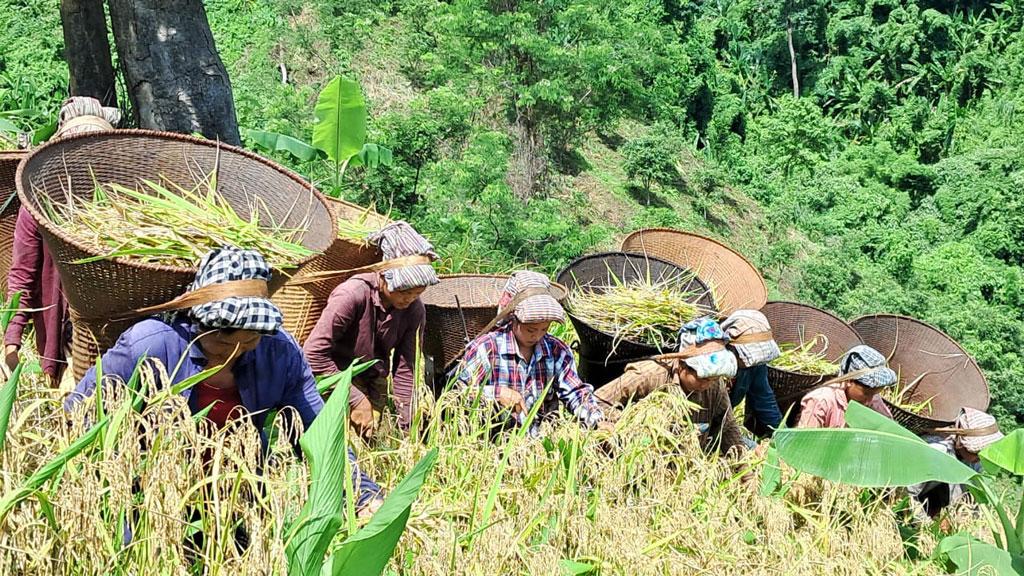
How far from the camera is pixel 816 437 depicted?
8.68 feet

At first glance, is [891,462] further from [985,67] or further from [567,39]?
[985,67]

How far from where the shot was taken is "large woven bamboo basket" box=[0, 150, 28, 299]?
291cm

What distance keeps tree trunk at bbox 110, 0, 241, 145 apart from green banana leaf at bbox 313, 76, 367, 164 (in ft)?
2.74

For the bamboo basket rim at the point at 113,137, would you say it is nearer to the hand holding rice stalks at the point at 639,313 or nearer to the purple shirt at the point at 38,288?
the purple shirt at the point at 38,288

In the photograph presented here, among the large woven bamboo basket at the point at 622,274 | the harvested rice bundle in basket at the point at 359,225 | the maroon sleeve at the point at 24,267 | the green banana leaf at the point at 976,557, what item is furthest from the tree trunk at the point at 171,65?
the green banana leaf at the point at 976,557

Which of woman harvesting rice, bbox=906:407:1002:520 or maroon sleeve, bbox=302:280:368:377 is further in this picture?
woman harvesting rice, bbox=906:407:1002:520

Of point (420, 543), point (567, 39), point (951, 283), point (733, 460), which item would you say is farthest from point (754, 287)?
point (951, 283)

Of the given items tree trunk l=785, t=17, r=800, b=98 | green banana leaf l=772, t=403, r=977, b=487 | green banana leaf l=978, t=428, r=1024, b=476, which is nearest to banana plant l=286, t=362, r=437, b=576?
green banana leaf l=772, t=403, r=977, b=487

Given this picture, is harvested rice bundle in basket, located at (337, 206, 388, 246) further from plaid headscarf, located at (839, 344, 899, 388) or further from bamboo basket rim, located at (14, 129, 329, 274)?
plaid headscarf, located at (839, 344, 899, 388)

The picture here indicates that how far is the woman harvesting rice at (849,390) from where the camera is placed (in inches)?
142

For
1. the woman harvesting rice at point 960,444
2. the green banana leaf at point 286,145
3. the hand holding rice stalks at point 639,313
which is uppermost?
the green banana leaf at point 286,145

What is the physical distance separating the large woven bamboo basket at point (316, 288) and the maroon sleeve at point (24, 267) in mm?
707

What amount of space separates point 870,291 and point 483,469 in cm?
1112

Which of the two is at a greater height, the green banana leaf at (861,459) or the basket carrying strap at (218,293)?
the basket carrying strap at (218,293)
